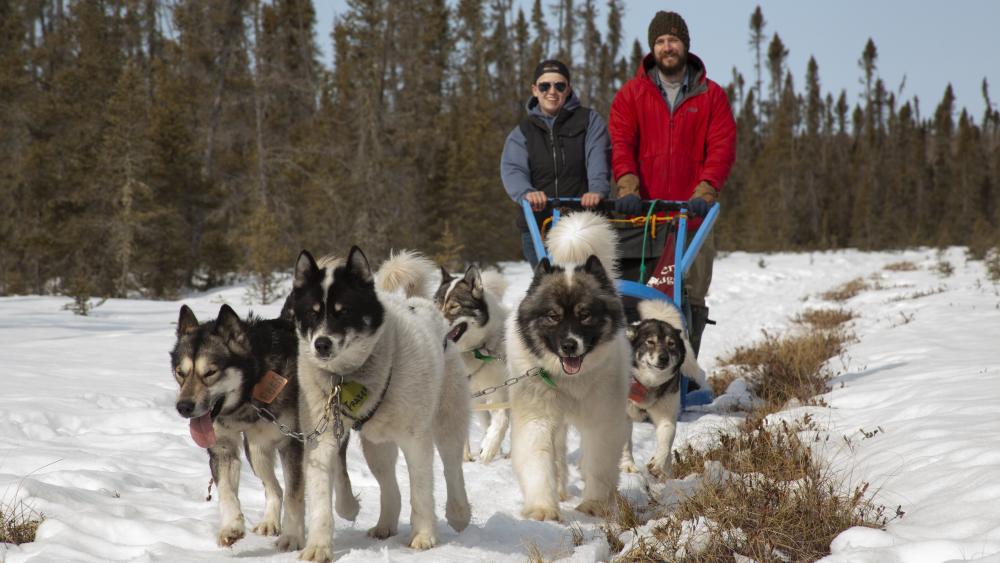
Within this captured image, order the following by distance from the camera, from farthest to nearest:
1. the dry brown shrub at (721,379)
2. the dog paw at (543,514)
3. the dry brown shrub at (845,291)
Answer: the dry brown shrub at (845,291), the dry brown shrub at (721,379), the dog paw at (543,514)

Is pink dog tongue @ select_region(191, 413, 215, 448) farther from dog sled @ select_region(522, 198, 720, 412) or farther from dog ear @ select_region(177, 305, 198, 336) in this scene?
dog sled @ select_region(522, 198, 720, 412)

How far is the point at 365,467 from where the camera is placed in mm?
4676

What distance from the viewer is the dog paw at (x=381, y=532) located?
3.40 metres

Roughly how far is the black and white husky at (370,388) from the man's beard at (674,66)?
3.41 meters

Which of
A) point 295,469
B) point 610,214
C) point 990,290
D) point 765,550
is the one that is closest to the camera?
point 765,550

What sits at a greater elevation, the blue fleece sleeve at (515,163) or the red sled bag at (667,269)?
the blue fleece sleeve at (515,163)

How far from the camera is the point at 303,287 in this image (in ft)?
10.6

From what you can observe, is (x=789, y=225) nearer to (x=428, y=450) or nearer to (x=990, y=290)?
(x=990, y=290)

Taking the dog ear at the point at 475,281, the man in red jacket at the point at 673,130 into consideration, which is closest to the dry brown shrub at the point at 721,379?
the man in red jacket at the point at 673,130

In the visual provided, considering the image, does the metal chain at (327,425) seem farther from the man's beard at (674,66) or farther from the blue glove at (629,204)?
the man's beard at (674,66)

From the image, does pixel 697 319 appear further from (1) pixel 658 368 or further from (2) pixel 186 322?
(2) pixel 186 322

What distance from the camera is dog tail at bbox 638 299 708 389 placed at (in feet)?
17.1

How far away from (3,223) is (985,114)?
74.8 meters

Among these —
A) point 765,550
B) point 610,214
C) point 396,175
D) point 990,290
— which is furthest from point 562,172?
point 396,175
